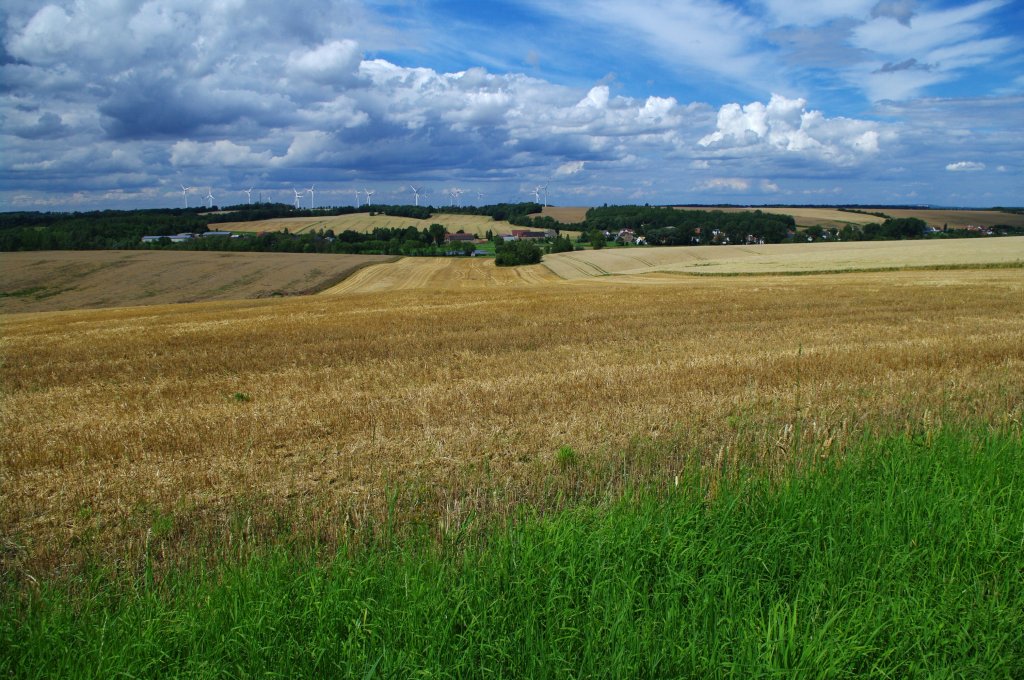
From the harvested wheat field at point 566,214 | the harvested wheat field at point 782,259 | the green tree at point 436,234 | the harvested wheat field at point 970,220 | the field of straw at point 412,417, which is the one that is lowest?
the field of straw at point 412,417

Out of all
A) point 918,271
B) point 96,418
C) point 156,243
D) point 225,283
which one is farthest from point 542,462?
point 156,243

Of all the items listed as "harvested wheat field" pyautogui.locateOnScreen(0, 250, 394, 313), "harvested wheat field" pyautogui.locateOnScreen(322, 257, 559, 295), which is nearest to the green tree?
"harvested wheat field" pyautogui.locateOnScreen(322, 257, 559, 295)

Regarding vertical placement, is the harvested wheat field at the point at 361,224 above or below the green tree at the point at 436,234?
above

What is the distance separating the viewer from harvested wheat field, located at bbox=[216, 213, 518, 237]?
12962 centimetres

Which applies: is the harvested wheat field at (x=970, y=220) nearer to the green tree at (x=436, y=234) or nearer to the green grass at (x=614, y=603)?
the green tree at (x=436, y=234)

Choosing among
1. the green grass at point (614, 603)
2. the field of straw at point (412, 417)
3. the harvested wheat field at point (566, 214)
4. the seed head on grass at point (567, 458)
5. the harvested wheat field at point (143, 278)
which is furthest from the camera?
the harvested wheat field at point (566, 214)

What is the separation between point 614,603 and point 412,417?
532 centimetres

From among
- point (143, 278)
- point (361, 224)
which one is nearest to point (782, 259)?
point (143, 278)

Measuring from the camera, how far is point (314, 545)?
16.1 feet

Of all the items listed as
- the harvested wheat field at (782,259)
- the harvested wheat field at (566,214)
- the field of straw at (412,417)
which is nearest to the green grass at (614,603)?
the field of straw at (412,417)

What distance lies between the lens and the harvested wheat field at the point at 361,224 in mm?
129625

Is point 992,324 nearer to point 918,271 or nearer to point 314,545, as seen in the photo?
point 314,545

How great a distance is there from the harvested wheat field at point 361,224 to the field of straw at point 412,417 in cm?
11610

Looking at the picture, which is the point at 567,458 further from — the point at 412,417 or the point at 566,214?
the point at 566,214
